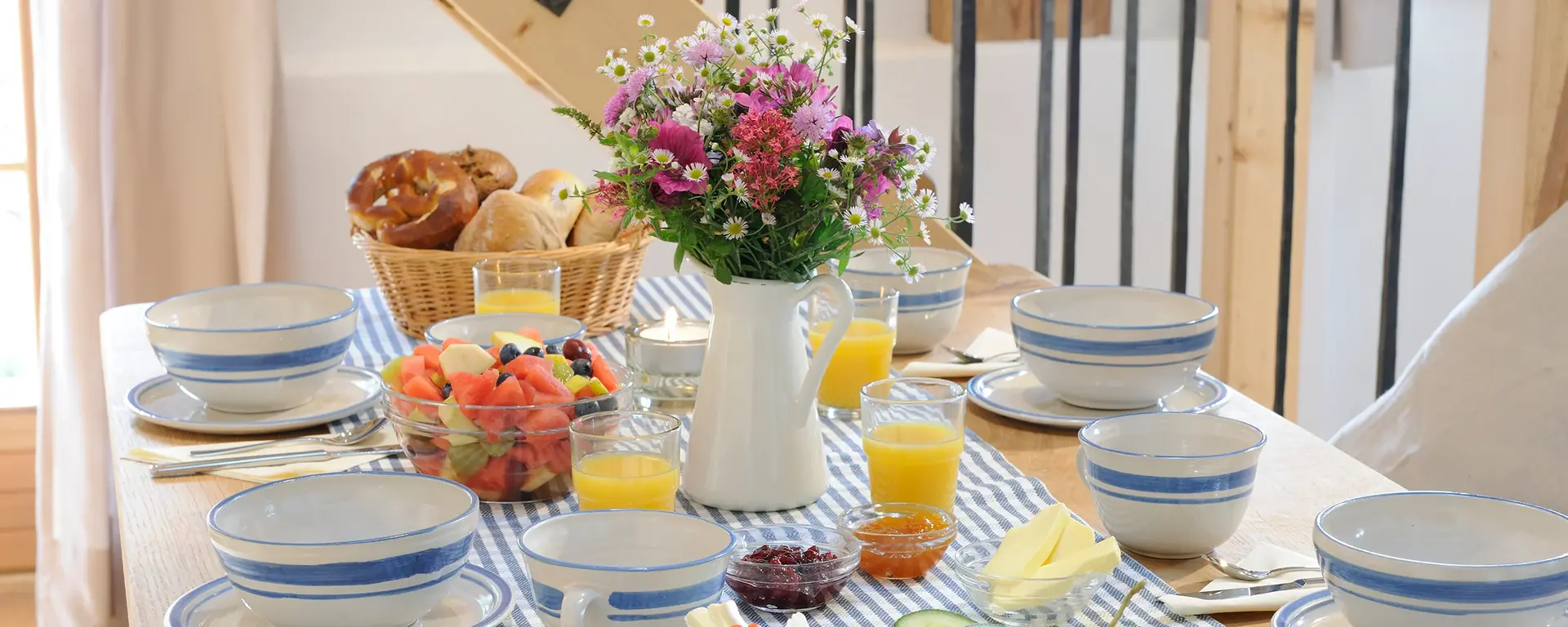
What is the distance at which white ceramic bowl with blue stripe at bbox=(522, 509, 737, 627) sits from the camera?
2.54ft

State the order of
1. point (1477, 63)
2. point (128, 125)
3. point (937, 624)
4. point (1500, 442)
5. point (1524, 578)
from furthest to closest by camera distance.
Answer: point (1477, 63), point (128, 125), point (1500, 442), point (937, 624), point (1524, 578)

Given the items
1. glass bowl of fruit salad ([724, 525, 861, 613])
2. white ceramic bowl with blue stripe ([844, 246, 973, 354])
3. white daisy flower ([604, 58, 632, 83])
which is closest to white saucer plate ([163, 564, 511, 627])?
glass bowl of fruit salad ([724, 525, 861, 613])

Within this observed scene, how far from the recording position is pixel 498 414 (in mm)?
1068

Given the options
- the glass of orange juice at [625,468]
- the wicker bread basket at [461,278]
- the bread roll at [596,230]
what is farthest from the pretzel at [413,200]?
the glass of orange juice at [625,468]

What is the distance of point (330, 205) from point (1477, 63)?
2.41m

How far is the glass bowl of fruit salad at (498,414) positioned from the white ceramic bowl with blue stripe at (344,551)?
0.20 metres

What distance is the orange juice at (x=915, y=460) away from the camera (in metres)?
1.05

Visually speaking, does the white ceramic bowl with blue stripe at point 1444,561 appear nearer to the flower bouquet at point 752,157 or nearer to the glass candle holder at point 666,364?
the flower bouquet at point 752,157

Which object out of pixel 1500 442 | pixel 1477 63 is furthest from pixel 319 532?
pixel 1477 63

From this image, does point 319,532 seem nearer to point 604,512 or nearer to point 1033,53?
point 604,512

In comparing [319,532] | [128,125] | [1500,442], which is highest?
[128,125]

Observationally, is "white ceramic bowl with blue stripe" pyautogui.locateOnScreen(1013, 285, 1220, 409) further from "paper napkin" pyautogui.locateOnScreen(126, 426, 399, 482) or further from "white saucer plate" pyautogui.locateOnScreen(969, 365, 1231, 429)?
"paper napkin" pyautogui.locateOnScreen(126, 426, 399, 482)

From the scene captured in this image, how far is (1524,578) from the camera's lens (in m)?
0.75

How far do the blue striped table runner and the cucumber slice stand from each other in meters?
0.03
